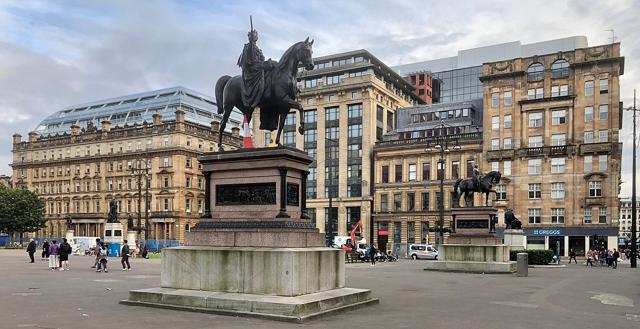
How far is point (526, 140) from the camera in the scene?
267 ft

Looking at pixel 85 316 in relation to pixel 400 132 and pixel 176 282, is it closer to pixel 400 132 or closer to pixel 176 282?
pixel 176 282

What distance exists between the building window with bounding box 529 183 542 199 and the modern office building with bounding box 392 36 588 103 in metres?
39.2

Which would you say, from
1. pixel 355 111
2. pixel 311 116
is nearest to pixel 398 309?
pixel 355 111

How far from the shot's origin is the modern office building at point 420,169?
8656cm

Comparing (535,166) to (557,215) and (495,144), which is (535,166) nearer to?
(495,144)

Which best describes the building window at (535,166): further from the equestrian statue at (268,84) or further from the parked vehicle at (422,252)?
the equestrian statue at (268,84)

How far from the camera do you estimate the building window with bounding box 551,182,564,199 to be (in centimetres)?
7831

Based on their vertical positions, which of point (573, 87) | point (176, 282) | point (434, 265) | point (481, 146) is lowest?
point (434, 265)

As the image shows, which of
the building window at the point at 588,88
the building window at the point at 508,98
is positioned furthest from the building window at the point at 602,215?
the building window at the point at 508,98

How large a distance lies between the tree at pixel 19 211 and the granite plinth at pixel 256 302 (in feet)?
277

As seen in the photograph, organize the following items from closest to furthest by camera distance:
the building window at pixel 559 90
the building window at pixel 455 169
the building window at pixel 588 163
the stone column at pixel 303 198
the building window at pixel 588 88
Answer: the stone column at pixel 303 198 < the building window at pixel 588 163 < the building window at pixel 588 88 < the building window at pixel 559 90 < the building window at pixel 455 169

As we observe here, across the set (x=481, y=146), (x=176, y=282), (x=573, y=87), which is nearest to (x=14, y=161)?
(x=481, y=146)

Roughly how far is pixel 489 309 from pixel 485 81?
240 feet

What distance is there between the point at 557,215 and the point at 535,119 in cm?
1321
